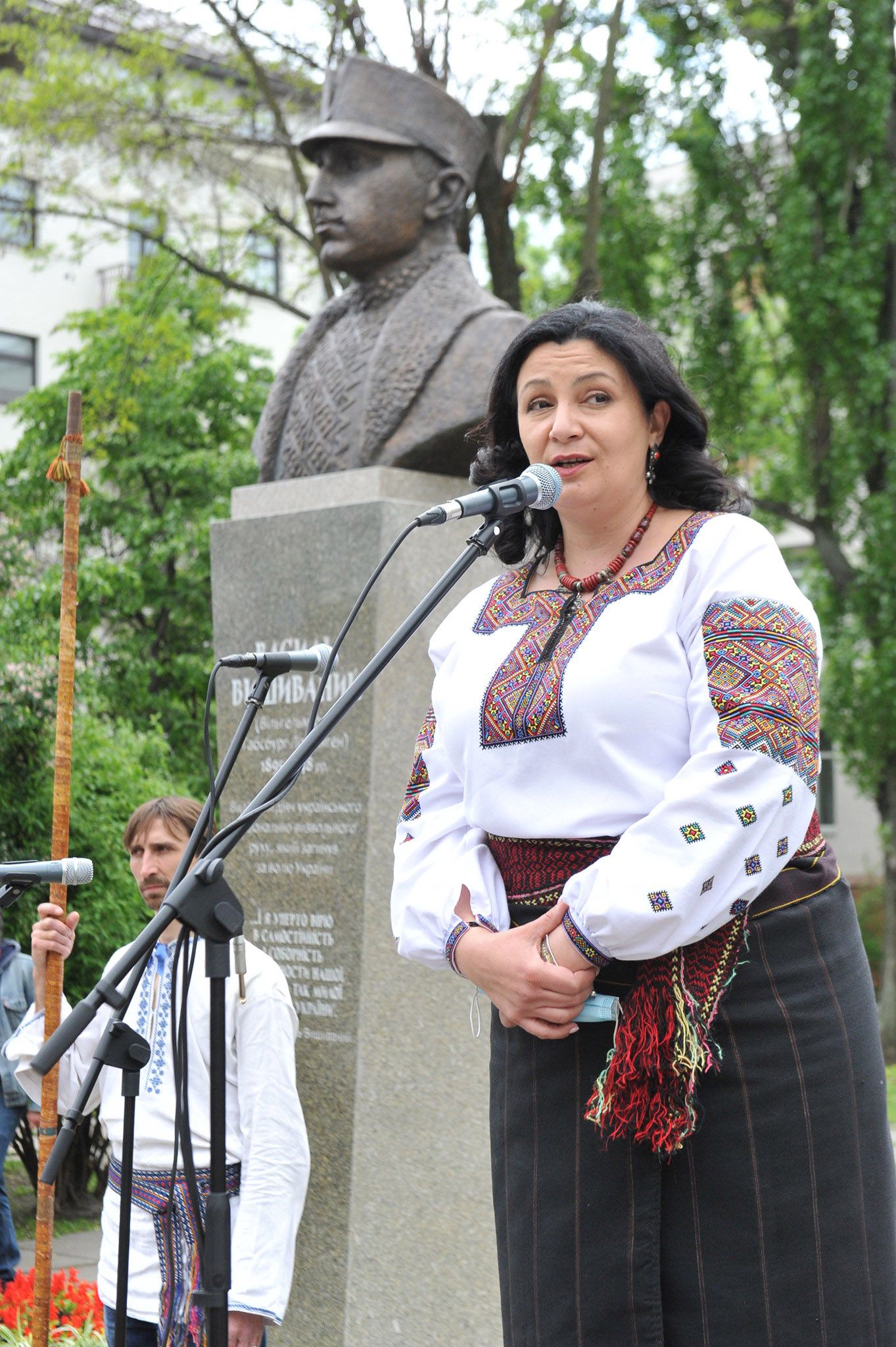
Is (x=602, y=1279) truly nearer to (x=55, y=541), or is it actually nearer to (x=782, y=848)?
(x=782, y=848)

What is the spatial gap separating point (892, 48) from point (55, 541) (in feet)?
30.5

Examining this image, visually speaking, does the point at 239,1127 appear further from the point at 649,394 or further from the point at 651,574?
the point at 649,394

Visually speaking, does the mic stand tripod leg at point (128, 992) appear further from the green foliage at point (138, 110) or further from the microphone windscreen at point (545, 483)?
the green foliage at point (138, 110)

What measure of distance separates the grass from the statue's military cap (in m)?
4.97

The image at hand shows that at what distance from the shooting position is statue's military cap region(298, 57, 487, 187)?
15.4ft

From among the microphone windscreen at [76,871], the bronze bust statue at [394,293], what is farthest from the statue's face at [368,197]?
the microphone windscreen at [76,871]

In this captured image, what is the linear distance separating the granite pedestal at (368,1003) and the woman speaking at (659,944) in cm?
187

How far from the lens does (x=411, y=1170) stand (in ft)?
13.8

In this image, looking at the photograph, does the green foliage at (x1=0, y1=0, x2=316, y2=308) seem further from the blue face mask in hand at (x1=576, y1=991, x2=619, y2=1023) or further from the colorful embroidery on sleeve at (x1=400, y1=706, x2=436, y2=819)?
the blue face mask in hand at (x1=576, y1=991, x2=619, y2=1023)

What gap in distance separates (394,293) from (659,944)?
3.24m

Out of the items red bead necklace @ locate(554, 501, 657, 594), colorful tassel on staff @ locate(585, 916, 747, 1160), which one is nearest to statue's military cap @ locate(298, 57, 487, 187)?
red bead necklace @ locate(554, 501, 657, 594)

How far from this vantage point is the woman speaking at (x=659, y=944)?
2057mm

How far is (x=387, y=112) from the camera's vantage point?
4730 mm

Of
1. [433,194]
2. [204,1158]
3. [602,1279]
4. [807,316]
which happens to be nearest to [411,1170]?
[204,1158]
